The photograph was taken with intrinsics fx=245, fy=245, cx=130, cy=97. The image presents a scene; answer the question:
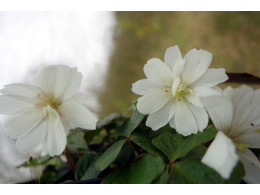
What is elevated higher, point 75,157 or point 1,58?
point 1,58

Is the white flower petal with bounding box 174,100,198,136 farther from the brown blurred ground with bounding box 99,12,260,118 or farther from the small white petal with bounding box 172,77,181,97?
the brown blurred ground with bounding box 99,12,260,118

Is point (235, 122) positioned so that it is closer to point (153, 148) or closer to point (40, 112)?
point (153, 148)

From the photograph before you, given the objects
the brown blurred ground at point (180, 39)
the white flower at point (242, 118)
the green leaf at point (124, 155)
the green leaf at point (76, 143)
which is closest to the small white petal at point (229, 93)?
the white flower at point (242, 118)

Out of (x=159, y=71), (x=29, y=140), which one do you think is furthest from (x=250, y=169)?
(x=29, y=140)

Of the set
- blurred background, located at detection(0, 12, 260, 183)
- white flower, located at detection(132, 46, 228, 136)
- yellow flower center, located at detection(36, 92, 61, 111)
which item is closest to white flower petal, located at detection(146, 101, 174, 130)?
white flower, located at detection(132, 46, 228, 136)

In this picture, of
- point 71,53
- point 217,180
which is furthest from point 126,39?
point 217,180

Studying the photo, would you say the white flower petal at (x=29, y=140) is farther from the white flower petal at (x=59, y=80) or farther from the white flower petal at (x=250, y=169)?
the white flower petal at (x=250, y=169)
